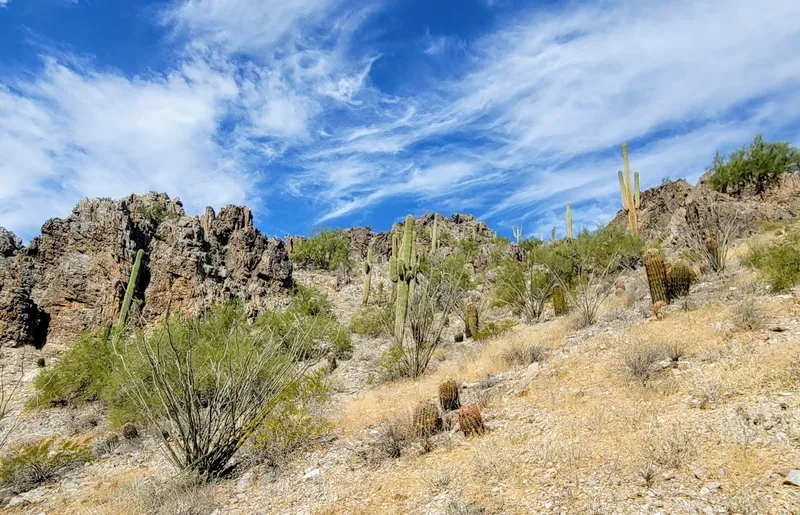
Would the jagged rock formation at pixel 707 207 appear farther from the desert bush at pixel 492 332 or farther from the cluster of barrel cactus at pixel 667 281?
the desert bush at pixel 492 332

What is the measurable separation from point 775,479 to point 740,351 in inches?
132

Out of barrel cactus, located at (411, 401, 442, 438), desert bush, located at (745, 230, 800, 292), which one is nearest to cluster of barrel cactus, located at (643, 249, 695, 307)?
desert bush, located at (745, 230, 800, 292)

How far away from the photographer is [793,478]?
11.3 feet

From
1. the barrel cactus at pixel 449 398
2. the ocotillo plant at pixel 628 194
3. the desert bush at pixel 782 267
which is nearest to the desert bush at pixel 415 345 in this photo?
the barrel cactus at pixel 449 398

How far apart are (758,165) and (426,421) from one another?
1259 inches

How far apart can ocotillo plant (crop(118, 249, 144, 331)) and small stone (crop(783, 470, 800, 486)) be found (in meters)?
21.3

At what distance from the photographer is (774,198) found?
1025 inches

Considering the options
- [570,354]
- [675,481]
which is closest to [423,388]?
[570,354]

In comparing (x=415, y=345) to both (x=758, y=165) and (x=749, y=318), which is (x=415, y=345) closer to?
(x=749, y=318)

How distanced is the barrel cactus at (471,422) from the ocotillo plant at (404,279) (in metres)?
6.45

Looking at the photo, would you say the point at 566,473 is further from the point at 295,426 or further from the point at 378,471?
the point at 295,426

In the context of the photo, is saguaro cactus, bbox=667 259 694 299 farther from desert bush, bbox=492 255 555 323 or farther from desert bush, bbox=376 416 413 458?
desert bush, bbox=376 416 413 458

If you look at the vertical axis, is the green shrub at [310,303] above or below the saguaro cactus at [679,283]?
above

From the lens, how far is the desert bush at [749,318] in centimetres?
720
